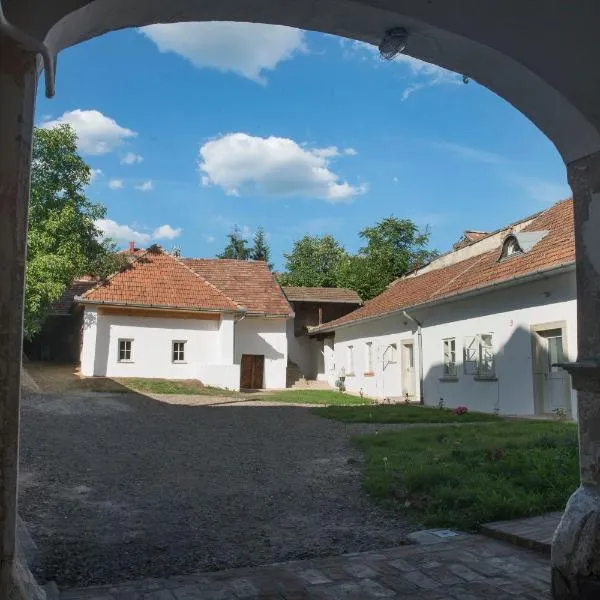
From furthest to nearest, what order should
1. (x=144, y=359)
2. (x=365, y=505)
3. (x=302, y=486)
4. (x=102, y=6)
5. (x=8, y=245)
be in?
1. (x=144, y=359)
2. (x=302, y=486)
3. (x=365, y=505)
4. (x=102, y=6)
5. (x=8, y=245)

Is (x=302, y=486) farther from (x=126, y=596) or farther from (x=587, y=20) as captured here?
(x=587, y=20)

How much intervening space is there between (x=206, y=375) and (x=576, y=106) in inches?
805

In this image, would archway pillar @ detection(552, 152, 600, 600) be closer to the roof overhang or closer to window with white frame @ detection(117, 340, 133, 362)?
the roof overhang

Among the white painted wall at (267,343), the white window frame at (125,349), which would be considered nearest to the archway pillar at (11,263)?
the white window frame at (125,349)

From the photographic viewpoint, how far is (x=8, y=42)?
2.49 metres

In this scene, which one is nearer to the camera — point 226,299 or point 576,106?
point 576,106

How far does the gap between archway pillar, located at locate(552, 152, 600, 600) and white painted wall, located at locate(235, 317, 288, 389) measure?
22739 mm

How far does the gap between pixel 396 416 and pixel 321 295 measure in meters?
18.3

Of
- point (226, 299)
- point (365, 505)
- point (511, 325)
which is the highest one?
point (226, 299)

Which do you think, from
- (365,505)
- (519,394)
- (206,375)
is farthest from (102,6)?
(206,375)

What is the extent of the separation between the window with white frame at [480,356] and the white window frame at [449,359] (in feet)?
2.32

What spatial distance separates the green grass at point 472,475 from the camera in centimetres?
499

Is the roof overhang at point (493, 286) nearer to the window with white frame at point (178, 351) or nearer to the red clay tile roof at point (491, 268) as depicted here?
the red clay tile roof at point (491, 268)

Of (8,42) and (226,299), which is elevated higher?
(226,299)
